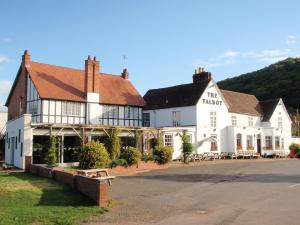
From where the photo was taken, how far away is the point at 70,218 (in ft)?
34.6

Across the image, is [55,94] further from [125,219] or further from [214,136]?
[125,219]

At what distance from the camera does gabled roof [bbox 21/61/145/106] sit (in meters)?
32.1

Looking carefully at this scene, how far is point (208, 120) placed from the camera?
128ft

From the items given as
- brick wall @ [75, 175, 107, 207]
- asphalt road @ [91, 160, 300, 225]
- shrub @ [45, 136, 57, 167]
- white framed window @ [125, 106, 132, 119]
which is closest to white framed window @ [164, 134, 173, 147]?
white framed window @ [125, 106, 132, 119]

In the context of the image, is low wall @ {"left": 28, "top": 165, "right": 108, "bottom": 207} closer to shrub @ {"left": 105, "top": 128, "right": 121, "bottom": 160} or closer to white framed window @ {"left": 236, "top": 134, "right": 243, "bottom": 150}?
shrub @ {"left": 105, "top": 128, "right": 121, "bottom": 160}

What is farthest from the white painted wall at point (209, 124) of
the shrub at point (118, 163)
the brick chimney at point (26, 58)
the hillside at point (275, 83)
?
the hillside at point (275, 83)

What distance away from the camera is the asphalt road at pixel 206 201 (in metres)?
10.5

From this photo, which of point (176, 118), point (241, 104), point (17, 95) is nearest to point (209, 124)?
point (176, 118)

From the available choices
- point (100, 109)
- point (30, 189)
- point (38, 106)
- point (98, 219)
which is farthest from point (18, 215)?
point (100, 109)

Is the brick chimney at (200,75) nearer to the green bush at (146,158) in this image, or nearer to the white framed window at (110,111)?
the white framed window at (110,111)

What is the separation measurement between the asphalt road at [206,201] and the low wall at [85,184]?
633 mm

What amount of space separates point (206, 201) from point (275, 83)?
220 ft

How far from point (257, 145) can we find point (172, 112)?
11741 mm

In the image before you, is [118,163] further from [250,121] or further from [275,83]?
[275,83]
